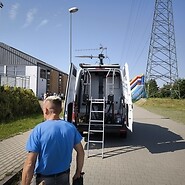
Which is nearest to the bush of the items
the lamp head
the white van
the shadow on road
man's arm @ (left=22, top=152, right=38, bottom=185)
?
the white van

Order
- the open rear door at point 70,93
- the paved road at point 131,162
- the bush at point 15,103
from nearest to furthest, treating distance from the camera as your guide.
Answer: the paved road at point 131,162 → the open rear door at point 70,93 → the bush at point 15,103

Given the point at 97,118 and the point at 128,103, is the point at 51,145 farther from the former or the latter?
the point at 97,118

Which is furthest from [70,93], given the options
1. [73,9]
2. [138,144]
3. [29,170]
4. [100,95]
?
[73,9]

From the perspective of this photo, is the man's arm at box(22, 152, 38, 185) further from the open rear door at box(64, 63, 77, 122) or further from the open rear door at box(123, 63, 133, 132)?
the open rear door at box(123, 63, 133, 132)

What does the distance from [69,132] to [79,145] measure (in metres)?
0.25

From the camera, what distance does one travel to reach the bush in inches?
604

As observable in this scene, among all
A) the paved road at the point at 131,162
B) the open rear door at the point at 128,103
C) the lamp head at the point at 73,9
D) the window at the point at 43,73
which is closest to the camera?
the paved road at the point at 131,162

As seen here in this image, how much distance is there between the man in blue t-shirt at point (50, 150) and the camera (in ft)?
9.67

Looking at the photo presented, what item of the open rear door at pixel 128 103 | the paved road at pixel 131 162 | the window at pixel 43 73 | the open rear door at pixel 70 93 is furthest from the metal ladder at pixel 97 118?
the window at pixel 43 73

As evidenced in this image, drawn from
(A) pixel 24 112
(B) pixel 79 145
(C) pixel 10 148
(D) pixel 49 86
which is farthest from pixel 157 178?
(D) pixel 49 86

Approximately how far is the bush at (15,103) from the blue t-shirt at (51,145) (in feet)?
40.7

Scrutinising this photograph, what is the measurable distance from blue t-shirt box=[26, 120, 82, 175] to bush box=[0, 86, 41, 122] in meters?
12.4

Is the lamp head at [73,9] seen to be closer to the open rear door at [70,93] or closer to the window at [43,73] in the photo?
the open rear door at [70,93]

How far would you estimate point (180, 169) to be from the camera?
700cm
